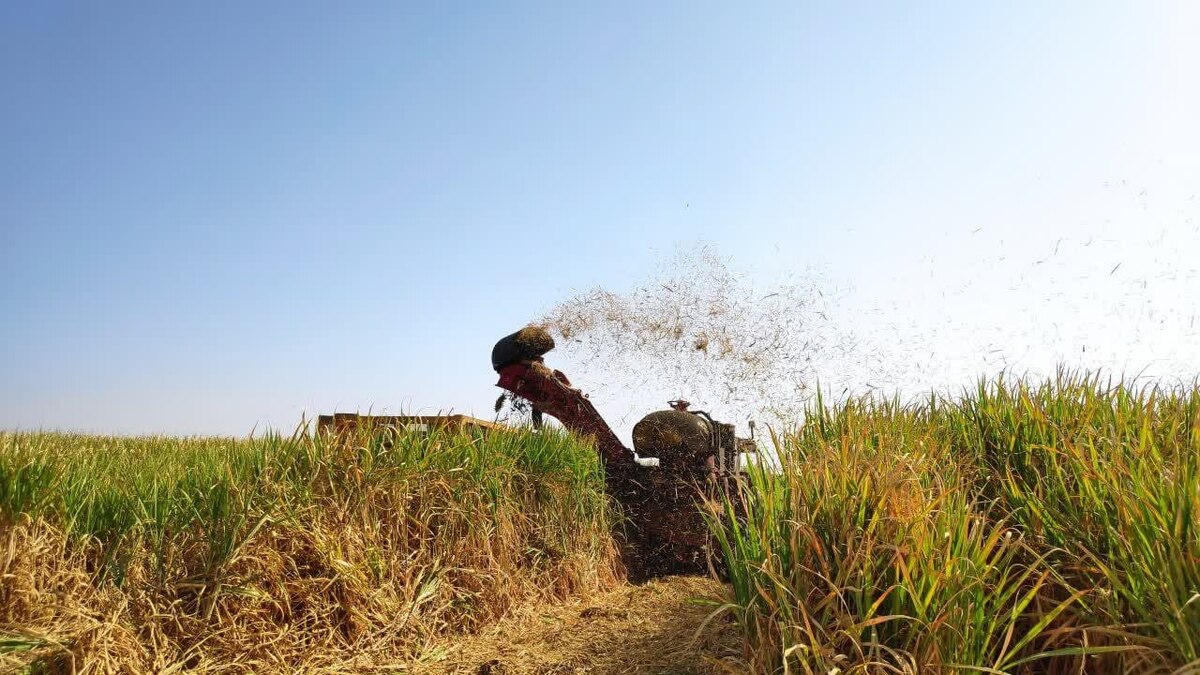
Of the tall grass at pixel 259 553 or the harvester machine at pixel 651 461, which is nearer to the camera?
the tall grass at pixel 259 553

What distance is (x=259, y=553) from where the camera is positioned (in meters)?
5.09

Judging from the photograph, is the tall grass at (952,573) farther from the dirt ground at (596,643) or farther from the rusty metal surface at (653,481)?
the rusty metal surface at (653,481)

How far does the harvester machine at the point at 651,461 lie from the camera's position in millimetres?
9031

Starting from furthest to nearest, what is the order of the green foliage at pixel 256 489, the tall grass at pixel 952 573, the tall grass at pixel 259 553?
A: the green foliage at pixel 256 489 < the tall grass at pixel 259 553 < the tall grass at pixel 952 573

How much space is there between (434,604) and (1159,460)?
15.4 feet

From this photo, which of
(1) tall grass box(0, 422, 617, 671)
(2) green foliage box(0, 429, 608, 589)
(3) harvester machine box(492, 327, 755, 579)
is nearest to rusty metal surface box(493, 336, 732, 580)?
(3) harvester machine box(492, 327, 755, 579)

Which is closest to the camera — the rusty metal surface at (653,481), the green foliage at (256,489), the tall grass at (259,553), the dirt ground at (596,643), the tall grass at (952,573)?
the tall grass at (952,573)

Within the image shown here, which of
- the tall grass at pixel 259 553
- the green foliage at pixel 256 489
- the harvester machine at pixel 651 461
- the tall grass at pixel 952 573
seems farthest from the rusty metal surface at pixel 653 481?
the tall grass at pixel 952 573

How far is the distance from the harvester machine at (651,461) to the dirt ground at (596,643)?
60.7 inches

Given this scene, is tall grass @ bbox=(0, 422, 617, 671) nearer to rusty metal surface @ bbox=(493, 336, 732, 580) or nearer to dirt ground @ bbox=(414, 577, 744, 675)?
dirt ground @ bbox=(414, 577, 744, 675)

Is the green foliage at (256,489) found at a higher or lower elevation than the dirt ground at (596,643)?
higher

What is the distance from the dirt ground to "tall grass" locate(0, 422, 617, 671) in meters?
0.23

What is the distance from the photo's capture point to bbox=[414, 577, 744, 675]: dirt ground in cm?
511

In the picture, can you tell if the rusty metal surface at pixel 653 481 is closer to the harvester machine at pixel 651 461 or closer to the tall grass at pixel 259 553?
the harvester machine at pixel 651 461
